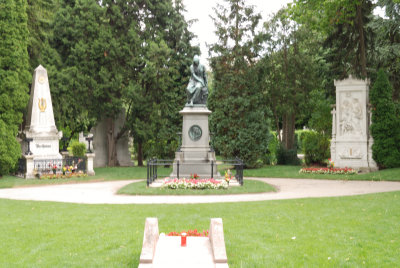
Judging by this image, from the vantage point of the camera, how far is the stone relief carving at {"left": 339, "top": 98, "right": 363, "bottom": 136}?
73.9ft

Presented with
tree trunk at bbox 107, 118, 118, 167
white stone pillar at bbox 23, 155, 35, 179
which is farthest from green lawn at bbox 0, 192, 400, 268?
tree trunk at bbox 107, 118, 118, 167

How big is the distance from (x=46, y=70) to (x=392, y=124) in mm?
19111

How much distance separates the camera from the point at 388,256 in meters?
6.26

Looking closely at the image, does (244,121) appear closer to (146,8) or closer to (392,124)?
(392,124)

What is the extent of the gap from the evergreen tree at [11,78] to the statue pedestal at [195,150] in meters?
9.05

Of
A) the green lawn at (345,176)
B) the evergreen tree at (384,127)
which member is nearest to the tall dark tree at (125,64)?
the green lawn at (345,176)

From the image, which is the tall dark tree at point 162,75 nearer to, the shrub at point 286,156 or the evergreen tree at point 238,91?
the evergreen tree at point 238,91

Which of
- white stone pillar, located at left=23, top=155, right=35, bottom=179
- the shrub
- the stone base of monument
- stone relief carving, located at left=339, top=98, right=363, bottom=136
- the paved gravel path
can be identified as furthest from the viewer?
the shrub

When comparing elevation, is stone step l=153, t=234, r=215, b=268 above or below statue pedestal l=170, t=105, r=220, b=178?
below

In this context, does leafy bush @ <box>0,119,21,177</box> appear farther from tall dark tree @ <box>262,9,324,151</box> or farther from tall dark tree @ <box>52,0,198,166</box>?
tall dark tree @ <box>262,9,324,151</box>

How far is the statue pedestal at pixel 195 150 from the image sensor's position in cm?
1703

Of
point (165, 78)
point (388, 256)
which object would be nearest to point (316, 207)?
point (388, 256)

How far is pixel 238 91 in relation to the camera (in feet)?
86.1

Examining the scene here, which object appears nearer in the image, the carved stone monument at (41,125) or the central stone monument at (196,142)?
the central stone monument at (196,142)
